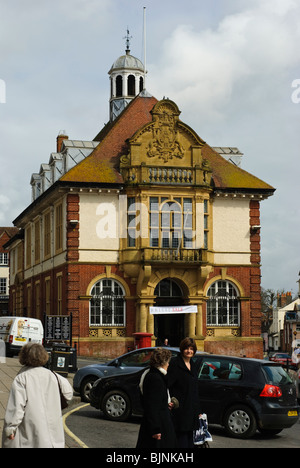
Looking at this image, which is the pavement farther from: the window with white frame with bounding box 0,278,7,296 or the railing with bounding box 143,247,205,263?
the window with white frame with bounding box 0,278,7,296

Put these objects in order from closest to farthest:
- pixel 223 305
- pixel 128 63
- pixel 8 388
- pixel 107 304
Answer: pixel 8 388, pixel 107 304, pixel 223 305, pixel 128 63

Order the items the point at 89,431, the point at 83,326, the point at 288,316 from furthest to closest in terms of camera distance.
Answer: the point at 288,316 → the point at 83,326 → the point at 89,431

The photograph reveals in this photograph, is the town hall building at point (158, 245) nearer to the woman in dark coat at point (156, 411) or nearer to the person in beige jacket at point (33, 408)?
the woman in dark coat at point (156, 411)

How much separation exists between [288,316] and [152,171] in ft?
213

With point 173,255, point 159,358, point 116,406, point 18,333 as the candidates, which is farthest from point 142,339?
point 159,358

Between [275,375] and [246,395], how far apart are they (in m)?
0.85

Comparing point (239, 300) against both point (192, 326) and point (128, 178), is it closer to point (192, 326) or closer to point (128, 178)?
point (192, 326)

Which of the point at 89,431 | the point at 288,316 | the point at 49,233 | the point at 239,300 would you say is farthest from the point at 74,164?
the point at 288,316

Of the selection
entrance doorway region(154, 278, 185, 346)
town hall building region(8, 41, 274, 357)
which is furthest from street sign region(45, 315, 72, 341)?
entrance doorway region(154, 278, 185, 346)

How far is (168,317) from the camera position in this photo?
43406 mm

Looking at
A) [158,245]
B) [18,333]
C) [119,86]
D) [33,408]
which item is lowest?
[18,333]

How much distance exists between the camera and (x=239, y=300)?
44.5m

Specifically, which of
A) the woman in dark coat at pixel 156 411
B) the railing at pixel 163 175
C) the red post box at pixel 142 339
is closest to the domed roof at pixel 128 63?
the railing at pixel 163 175

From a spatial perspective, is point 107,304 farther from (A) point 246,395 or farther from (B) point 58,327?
(A) point 246,395
